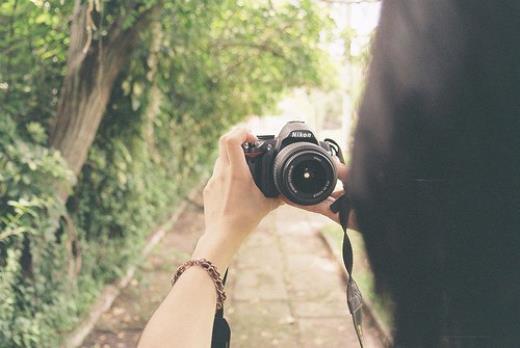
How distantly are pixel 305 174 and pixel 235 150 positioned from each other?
0.18 meters

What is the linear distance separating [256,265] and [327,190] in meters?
4.70

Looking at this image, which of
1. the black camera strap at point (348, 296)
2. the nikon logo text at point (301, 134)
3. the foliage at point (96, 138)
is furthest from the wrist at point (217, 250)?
the foliage at point (96, 138)

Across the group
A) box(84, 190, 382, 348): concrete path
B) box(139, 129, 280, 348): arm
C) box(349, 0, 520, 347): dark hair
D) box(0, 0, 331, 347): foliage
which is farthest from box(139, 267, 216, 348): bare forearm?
box(84, 190, 382, 348): concrete path

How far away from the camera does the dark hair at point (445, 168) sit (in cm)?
59

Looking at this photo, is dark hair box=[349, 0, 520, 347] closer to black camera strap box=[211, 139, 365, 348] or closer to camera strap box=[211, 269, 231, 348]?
black camera strap box=[211, 139, 365, 348]

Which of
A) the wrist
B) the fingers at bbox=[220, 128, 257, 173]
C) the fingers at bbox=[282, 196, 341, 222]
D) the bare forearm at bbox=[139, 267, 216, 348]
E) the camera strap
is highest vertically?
the fingers at bbox=[220, 128, 257, 173]

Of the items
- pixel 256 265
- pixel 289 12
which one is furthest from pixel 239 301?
pixel 289 12

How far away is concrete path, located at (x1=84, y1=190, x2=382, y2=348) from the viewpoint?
13.3 feet

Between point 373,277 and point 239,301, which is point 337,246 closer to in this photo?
point 239,301

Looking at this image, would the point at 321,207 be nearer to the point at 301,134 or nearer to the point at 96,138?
the point at 301,134

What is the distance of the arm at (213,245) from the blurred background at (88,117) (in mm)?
583

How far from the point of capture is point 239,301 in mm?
4758

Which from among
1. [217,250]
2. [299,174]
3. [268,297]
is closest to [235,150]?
[299,174]

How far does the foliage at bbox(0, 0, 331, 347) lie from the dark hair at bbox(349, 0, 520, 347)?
2.46 meters
